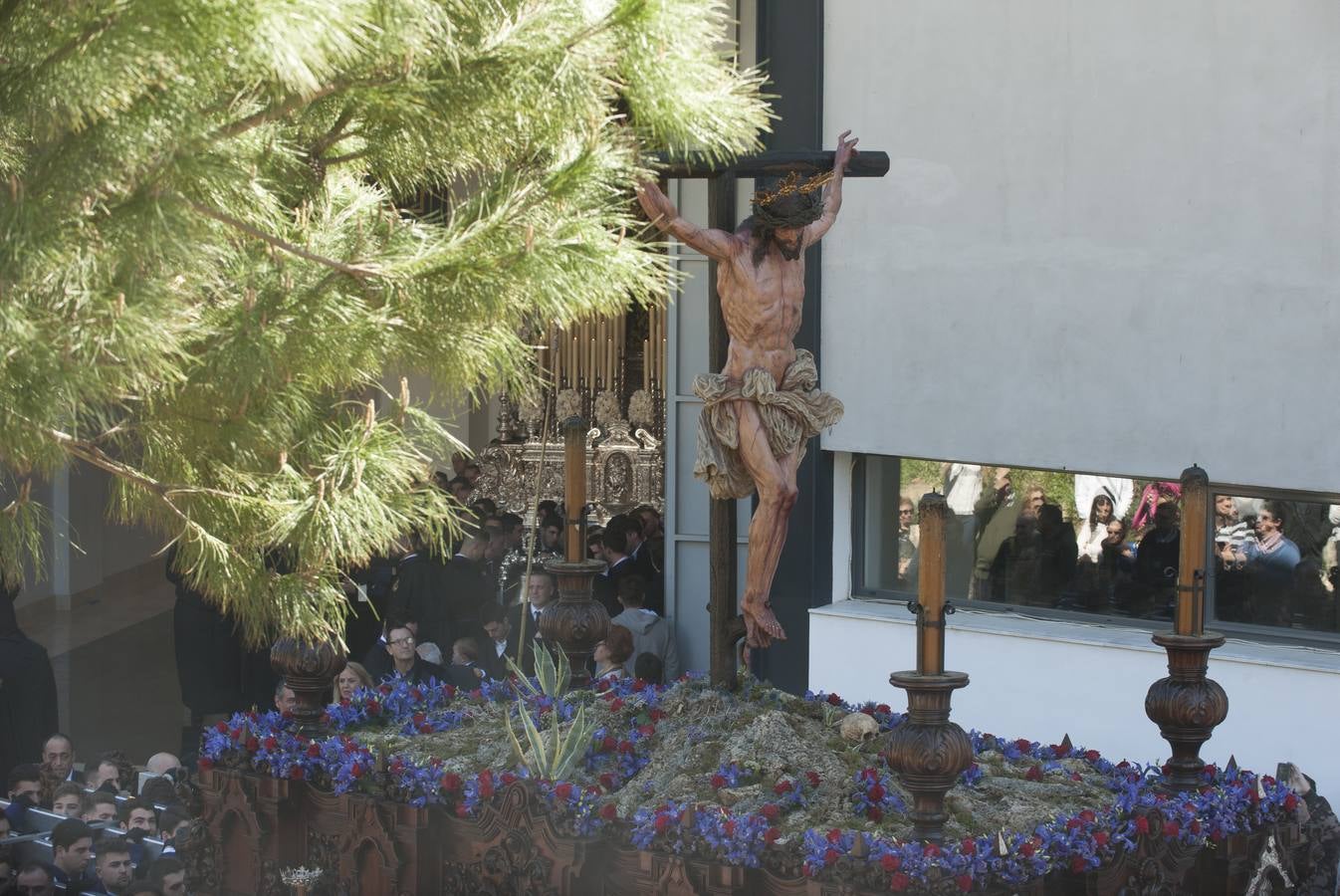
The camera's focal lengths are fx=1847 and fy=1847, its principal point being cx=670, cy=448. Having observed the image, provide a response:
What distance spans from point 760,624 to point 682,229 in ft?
4.26

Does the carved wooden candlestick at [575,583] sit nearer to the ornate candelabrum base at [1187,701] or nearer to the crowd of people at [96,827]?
the crowd of people at [96,827]

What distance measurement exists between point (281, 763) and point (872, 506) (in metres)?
3.95

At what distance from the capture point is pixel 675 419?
9844mm

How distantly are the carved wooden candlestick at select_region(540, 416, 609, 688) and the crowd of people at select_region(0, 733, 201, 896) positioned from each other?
1327 mm

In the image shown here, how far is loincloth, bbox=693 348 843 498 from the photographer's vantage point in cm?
573

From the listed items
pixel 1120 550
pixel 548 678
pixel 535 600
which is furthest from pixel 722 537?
pixel 535 600

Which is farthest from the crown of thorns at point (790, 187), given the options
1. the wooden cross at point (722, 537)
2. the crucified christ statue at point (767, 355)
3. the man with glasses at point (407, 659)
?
the man with glasses at point (407, 659)

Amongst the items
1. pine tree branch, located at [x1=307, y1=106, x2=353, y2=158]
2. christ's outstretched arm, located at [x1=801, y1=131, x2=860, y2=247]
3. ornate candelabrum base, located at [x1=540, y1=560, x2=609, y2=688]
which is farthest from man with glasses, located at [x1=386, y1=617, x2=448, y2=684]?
pine tree branch, located at [x1=307, y1=106, x2=353, y2=158]

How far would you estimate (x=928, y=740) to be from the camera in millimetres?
4699

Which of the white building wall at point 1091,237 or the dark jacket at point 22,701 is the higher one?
the white building wall at point 1091,237

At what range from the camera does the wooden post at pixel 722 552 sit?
599 cm

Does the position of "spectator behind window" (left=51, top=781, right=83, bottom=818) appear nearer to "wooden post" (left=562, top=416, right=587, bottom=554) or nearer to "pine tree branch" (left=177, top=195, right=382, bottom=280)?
"wooden post" (left=562, top=416, right=587, bottom=554)

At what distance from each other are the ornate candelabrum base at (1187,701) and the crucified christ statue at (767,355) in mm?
1201

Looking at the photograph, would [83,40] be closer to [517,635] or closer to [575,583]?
[575,583]
